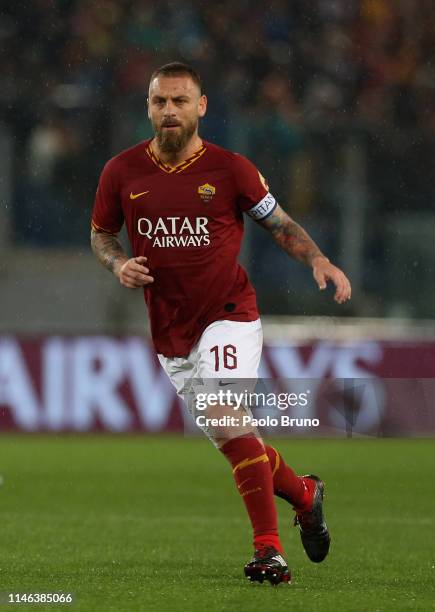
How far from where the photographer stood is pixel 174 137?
17.3ft

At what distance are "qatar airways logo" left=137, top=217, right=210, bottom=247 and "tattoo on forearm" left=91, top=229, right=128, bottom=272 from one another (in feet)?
0.53

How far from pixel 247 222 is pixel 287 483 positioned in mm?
7908

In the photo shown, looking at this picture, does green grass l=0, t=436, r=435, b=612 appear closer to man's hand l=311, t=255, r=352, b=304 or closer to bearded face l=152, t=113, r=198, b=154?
man's hand l=311, t=255, r=352, b=304

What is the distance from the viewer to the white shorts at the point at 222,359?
517cm

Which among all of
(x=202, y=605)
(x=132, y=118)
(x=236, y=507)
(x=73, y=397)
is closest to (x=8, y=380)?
(x=73, y=397)

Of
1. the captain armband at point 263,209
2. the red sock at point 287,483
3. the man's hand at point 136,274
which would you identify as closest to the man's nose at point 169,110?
the captain armband at point 263,209

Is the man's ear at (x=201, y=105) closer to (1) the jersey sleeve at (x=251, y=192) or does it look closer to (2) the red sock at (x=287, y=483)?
(1) the jersey sleeve at (x=251, y=192)

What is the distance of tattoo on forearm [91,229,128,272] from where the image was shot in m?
5.39

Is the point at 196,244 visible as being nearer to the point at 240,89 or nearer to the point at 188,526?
the point at 188,526

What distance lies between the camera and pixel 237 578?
5.30m

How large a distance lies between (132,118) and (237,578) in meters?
9.21

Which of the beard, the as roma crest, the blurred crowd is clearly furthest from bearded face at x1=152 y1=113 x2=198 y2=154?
the blurred crowd

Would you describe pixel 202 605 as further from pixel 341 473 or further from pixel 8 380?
pixel 8 380

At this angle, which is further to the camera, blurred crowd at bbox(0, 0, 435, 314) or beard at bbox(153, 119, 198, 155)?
blurred crowd at bbox(0, 0, 435, 314)
